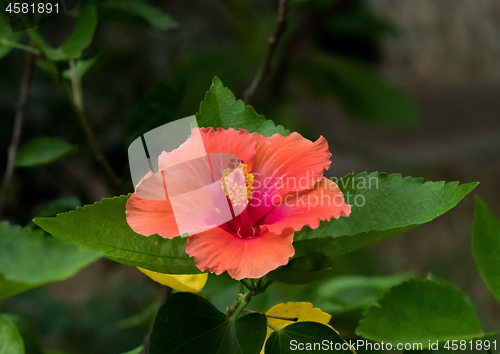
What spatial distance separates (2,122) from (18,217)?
285mm

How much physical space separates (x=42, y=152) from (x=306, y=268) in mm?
492

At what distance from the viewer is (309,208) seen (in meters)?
0.32

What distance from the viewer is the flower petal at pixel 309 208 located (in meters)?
0.30

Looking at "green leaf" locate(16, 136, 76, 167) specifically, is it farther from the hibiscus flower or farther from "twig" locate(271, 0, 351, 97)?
"twig" locate(271, 0, 351, 97)

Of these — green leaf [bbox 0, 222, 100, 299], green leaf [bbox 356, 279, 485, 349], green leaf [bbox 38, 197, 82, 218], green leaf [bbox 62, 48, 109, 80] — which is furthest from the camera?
green leaf [bbox 62, 48, 109, 80]

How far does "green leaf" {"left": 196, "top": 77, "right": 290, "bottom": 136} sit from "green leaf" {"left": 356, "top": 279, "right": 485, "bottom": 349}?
0.20m

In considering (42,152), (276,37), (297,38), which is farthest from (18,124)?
(297,38)

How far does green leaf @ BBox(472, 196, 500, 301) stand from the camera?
1.42 feet

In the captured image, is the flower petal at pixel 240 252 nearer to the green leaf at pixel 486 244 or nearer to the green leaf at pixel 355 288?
the green leaf at pixel 486 244

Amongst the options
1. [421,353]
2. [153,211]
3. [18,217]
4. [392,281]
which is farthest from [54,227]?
[18,217]

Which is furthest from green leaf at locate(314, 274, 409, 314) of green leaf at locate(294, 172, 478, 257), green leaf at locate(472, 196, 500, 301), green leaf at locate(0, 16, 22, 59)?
green leaf at locate(0, 16, 22, 59)

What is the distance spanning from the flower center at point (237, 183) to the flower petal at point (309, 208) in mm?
28

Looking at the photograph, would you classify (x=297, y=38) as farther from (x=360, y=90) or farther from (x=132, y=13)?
(x=132, y=13)

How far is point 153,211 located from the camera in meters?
0.32
